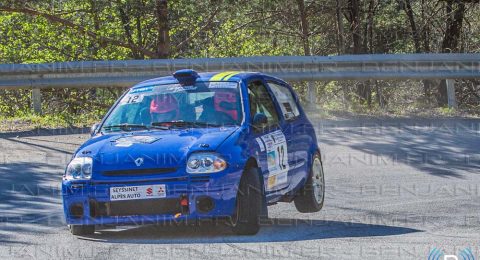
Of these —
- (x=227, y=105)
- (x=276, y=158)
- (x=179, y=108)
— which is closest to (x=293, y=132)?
(x=276, y=158)

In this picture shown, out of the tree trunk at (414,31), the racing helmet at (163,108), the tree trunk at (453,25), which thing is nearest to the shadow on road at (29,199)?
the racing helmet at (163,108)

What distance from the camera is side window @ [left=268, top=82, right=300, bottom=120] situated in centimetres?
998

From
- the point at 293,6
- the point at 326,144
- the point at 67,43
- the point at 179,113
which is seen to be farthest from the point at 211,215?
the point at 67,43

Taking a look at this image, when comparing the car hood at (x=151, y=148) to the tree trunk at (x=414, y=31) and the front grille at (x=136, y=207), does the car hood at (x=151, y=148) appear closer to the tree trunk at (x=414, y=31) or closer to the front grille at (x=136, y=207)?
the front grille at (x=136, y=207)

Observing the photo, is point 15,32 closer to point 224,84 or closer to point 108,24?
point 108,24

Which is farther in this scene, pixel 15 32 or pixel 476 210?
pixel 15 32

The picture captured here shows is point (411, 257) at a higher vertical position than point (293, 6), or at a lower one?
lower

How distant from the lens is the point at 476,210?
9.57 m

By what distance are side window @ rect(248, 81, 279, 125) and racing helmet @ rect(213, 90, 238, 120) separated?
0.56 ft

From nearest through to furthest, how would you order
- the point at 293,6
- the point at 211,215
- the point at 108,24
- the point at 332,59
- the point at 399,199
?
the point at 211,215
the point at 399,199
the point at 332,59
the point at 293,6
the point at 108,24

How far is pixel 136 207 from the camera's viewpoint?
8.20 m

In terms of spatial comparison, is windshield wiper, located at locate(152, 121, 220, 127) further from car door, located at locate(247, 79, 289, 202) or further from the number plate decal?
the number plate decal

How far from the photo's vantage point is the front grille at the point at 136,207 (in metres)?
8.14

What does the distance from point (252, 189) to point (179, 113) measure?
3.95ft
